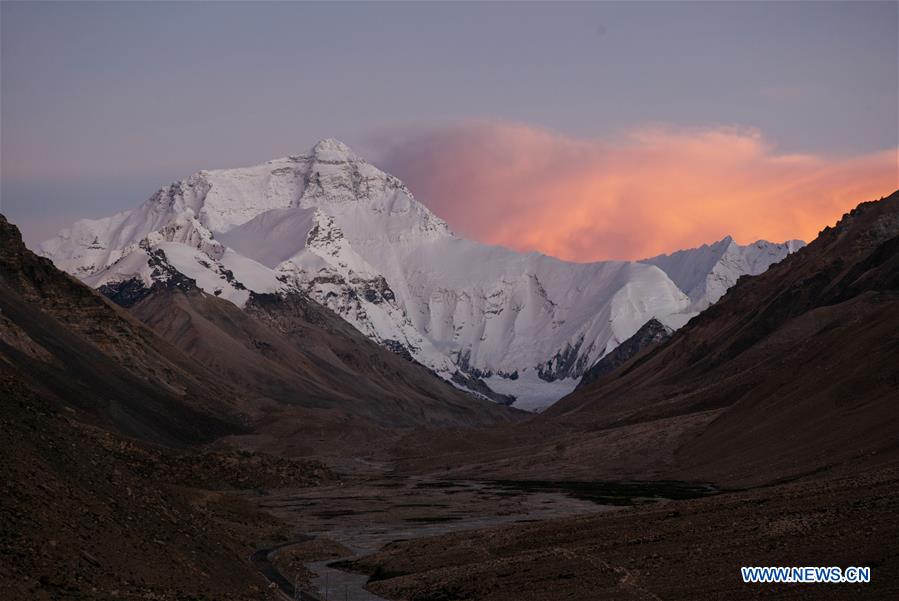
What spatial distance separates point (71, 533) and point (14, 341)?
14007cm

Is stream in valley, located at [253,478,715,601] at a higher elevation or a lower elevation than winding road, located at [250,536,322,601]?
higher

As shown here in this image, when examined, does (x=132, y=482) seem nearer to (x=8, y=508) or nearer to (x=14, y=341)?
(x=8, y=508)

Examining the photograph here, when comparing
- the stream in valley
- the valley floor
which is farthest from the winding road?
the valley floor

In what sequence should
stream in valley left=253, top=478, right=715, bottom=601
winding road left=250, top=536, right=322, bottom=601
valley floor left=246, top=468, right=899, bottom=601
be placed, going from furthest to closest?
stream in valley left=253, top=478, right=715, bottom=601 < winding road left=250, top=536, right=322, bottom=601 < valley floor left=246, top=468, right=899, bottom=601

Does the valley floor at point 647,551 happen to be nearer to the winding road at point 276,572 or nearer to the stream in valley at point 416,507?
the stream in valley at point 416,507

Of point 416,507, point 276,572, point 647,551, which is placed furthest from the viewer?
point 416,507

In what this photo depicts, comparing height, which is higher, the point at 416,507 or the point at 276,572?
the point at 416,507

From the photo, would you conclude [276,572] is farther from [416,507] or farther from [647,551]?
[416,507]

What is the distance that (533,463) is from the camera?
178 metres

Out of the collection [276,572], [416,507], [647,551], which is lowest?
[276,572]

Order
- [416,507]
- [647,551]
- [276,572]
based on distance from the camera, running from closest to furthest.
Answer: [647,551]
[276,572]
[416,507]

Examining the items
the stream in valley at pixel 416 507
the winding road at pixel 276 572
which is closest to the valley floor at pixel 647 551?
the stream in valley at pixel 416 507

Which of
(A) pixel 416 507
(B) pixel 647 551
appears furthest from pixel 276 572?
(A) pixel 416 507

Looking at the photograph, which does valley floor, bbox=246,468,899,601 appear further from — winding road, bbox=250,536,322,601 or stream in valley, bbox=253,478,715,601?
winding road, bbox=250,536,322,601
